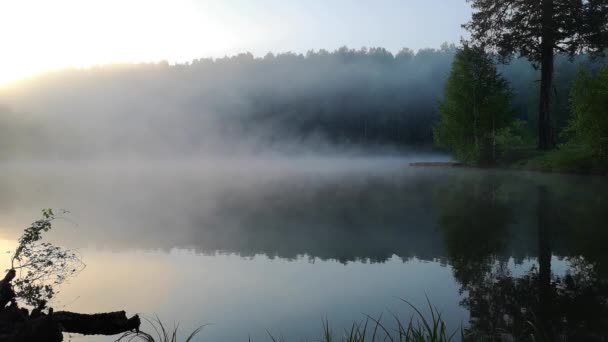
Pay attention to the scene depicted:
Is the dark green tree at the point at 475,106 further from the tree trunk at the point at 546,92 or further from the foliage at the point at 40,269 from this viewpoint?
the foliage at the point at 40,269

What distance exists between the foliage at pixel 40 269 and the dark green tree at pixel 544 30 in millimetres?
41841

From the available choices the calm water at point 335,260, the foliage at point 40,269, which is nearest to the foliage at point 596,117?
the calm water at point 335,260

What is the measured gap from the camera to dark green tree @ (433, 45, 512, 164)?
159 ft

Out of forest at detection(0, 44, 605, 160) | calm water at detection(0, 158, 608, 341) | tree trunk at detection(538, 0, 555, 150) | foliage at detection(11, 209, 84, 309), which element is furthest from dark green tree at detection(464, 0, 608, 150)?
forest at detection(0, 44, 605, 160)

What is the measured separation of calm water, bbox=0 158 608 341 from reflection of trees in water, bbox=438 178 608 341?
0.04m

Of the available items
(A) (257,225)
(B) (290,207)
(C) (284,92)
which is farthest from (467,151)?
(C) (284,92)

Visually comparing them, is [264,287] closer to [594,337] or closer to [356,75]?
[594,337]

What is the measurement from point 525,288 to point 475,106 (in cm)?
4328

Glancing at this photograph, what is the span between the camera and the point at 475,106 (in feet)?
162

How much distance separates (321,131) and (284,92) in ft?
130

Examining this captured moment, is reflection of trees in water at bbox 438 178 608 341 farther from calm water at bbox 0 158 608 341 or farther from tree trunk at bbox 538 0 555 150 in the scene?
tree trunk at bbox 538 0 555 150

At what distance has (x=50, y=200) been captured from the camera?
2628 cm

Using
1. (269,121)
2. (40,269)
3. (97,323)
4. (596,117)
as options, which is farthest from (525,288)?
(269,121)

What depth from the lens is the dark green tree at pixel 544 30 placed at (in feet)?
134
